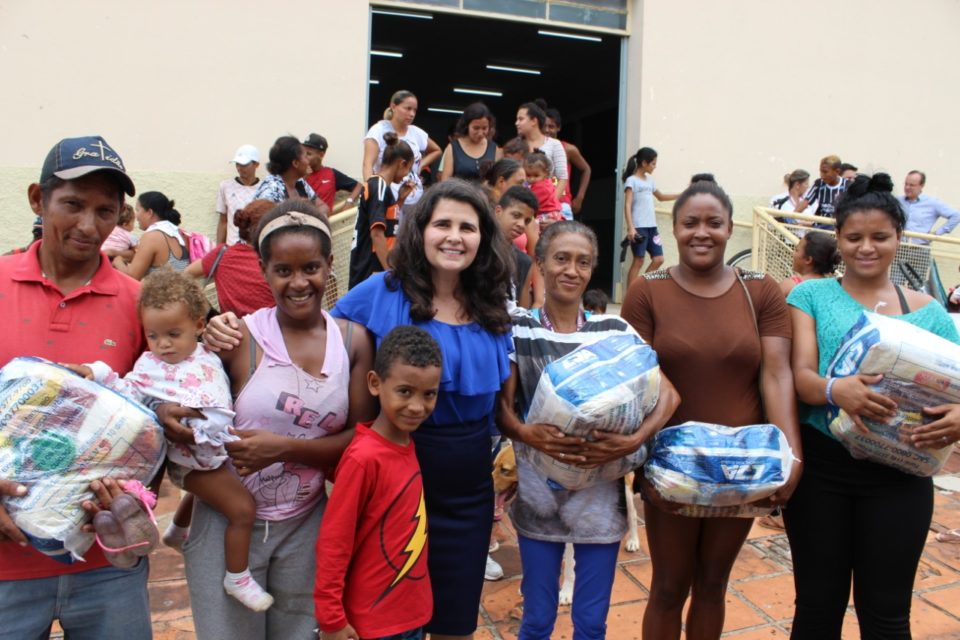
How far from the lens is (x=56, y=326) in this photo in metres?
1.98

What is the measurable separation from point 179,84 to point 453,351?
21.4ft

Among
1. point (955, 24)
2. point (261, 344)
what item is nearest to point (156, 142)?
point (261, 344)

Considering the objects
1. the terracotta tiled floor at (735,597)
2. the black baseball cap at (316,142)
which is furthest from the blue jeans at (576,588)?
the black baseball cap at (316,142)

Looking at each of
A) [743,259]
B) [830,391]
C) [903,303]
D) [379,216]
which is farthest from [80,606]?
[743,259]

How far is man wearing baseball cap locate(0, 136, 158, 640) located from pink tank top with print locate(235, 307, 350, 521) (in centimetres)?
36

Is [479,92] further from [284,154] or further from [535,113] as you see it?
[284,154]

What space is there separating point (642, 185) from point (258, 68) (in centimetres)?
453

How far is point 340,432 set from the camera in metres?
2.31

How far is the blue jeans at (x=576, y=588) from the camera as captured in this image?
2.60 m

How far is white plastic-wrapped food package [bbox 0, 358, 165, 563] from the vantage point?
1795 millimetres

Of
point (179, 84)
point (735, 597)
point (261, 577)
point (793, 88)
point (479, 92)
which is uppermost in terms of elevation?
point (479, 92)

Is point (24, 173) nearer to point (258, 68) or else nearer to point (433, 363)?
point (258, 68)

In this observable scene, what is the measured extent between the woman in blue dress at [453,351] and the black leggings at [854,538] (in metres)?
1.13

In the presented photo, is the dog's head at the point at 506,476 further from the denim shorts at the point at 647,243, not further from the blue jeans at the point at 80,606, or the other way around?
the denim shorts at the point at 647,243
